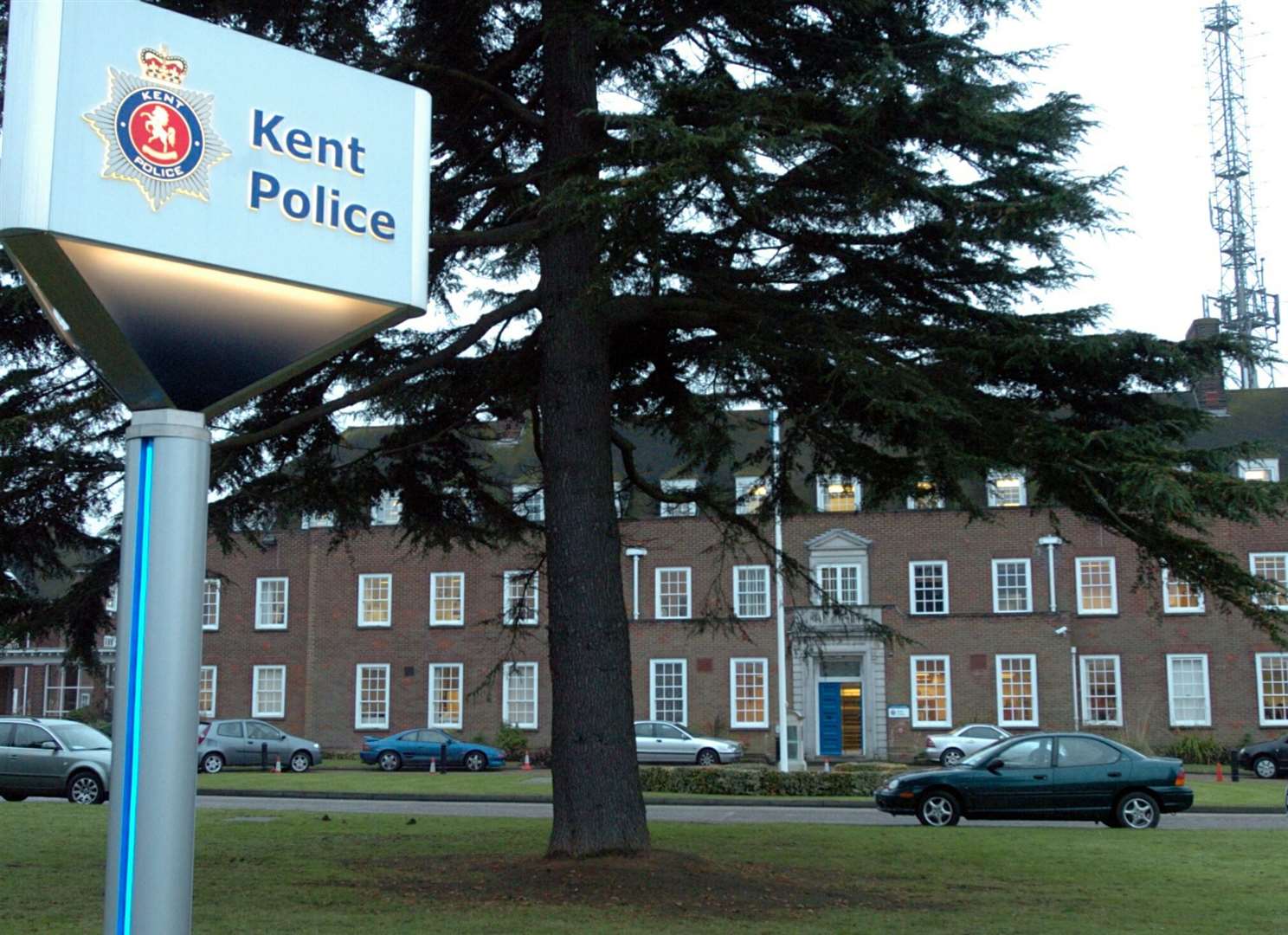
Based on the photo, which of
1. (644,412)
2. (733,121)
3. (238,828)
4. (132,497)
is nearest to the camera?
(132,497)

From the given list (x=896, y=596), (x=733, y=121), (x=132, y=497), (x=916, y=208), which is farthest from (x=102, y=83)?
(x=896, y=596)

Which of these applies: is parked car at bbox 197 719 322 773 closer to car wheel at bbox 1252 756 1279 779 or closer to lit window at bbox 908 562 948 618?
lit window at bbox 908 562 948 618

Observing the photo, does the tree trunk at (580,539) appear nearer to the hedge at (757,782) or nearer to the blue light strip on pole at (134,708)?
the blue light strip on pole at (134,708)

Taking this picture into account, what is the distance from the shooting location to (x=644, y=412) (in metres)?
16.8

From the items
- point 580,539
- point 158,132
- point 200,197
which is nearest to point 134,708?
point 200,197

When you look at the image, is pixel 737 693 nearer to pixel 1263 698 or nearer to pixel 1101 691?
pixel 1101 691

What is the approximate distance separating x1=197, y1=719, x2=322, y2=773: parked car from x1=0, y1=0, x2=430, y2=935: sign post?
32695mm

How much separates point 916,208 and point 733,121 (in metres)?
2.23

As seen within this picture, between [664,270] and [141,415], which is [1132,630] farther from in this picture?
[141,415]

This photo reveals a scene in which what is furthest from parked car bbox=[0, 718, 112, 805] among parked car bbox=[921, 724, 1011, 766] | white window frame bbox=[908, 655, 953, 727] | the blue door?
white window frame bbox=[908, 655, 953, 727]

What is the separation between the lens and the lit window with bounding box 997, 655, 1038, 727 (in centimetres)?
4206

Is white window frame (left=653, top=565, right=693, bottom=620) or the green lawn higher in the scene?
white window frame (left=653, top=565, right=693, bottom=620)

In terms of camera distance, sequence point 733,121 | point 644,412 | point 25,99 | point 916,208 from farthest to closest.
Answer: point 644,412 < point 916,208 < point 733,121 < point 25,99

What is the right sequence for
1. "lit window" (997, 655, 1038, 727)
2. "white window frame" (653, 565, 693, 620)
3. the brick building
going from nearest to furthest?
the brick building, "lit window" (997, 655, 1038, 727), "white window frame" (653, 565, 693, 620)
